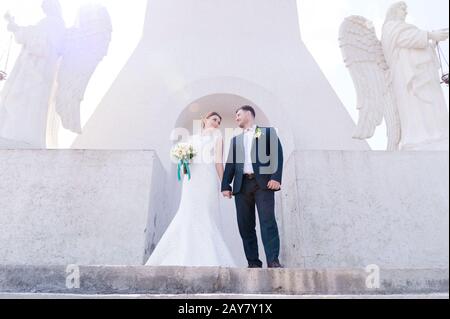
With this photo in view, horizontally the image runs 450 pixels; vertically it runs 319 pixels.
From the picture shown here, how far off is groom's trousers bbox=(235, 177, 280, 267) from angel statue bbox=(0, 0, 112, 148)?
111 inches

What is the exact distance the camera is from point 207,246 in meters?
3.48

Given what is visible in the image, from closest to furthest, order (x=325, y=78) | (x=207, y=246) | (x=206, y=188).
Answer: (x=207, y=246) < (x=206, y=188) < (x=325, y=78)

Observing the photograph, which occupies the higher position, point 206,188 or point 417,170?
point 417,170

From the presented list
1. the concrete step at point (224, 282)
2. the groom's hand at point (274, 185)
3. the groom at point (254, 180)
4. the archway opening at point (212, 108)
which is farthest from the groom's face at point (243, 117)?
the archway opening at point (212, 108)

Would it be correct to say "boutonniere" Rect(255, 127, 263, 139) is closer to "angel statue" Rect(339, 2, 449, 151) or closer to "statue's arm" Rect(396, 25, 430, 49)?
"angel statue" Rect(339, 2, 449, 151)

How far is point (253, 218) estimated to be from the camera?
3.53 metres

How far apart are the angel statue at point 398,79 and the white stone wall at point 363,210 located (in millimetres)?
768

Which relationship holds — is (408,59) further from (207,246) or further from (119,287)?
(119,287)

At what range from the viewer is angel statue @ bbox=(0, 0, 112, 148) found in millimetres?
5082

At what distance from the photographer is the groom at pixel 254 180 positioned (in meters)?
3.32

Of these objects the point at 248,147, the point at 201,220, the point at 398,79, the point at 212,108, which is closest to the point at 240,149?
the point at 248,147

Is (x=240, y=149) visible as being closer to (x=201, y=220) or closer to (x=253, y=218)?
(x=253, y=218)
